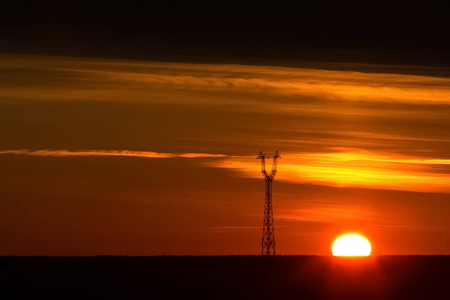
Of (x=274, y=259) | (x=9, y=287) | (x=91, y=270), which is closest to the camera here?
(x=9, y=287)

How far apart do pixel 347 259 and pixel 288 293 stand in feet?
15.0

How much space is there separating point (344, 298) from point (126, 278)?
6132mm

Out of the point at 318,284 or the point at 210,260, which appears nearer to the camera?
the point at 318,284

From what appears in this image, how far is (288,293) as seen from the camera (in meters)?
28.1

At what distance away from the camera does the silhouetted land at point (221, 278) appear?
90.6ft

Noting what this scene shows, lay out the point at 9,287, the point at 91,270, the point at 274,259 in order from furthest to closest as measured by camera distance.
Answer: the point at 274,259 → the point at 91,270 → the point at 9,287

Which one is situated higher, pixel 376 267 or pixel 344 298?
pixel 376 267

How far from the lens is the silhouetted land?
27.6 metres

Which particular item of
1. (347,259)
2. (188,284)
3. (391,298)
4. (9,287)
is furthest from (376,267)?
(9,287)

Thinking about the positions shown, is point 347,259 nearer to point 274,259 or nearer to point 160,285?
point 274,259

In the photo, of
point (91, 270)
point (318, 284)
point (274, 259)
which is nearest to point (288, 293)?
point (318, 284)

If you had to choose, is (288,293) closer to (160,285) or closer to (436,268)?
(160,285)

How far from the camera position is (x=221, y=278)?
95.7 ft

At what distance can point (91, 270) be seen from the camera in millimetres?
29516
